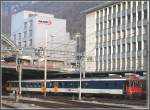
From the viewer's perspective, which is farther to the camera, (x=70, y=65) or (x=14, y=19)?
(x=14, y=19)

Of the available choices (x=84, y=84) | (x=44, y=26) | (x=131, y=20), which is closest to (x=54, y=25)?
(x=44, y=26)

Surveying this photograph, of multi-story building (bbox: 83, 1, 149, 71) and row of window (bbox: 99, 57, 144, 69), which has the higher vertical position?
multi-story building (bbox: 83, 1, 149, 71)

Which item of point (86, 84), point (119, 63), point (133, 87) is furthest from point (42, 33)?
point (133, 87)

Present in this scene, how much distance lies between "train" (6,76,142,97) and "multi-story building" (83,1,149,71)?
1785cm

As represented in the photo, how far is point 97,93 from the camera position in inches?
2060

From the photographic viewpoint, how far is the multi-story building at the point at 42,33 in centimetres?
9925

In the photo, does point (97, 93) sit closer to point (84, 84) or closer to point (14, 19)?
point (84, 84)

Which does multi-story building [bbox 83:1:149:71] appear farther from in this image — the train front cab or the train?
the train front cab

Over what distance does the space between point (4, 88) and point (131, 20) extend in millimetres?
30948

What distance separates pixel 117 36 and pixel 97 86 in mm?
42136

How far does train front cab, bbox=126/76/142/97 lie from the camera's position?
48125 millimetres

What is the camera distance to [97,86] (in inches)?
2051

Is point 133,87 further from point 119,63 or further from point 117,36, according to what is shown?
point 117,36

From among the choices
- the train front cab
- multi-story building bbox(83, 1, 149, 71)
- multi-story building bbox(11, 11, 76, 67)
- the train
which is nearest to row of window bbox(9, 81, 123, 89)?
the train
